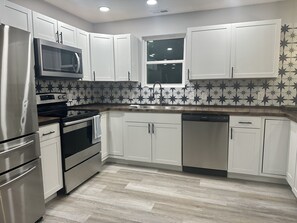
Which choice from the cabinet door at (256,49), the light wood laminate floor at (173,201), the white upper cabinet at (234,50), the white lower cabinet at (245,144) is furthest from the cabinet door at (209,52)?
the light wood laminate floor at (173,201)

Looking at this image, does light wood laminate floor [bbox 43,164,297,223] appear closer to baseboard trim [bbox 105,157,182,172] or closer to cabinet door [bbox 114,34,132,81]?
baseboard trim [bbox 105,157,182,172]

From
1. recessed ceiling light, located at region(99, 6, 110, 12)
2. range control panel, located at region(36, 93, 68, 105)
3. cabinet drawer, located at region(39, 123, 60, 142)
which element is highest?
recessed ceiling light, located at region(99, 6, 110, 12)

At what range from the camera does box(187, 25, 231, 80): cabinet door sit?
9.71 feet

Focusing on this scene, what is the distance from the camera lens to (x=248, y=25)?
2.84 metres

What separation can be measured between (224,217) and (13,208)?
1.89 m

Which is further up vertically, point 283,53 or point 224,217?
point 283,53

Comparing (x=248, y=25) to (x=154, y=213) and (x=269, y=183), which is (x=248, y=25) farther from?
(x=154, y=213)

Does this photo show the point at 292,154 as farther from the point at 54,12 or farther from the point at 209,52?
the point at 54,12

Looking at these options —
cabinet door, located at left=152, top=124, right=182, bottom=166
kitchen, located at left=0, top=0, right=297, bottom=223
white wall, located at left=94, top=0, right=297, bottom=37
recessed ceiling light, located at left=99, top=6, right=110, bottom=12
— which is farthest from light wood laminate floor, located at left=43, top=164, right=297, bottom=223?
recessed ceiling light, located at left=99, top=6, right=110, bottom=12

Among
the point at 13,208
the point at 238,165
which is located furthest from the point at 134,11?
the point at 13,208

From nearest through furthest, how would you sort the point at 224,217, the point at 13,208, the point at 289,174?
the point at 13,208 < the point at 224,217 < the point at 289,174

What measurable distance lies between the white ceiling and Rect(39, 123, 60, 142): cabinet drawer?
178 cm

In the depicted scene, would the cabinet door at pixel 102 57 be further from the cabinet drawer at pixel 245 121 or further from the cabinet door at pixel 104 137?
the cabinet drawer at pixel 245 121

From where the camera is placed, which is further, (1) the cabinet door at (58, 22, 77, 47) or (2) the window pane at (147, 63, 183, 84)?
(2) the window pane at (147, 63, 183, 84)
